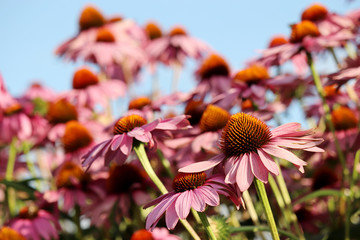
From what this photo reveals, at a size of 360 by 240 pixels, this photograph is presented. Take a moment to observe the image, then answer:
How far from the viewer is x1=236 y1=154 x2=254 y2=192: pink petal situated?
0.81 m

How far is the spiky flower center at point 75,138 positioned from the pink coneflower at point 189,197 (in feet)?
3.88

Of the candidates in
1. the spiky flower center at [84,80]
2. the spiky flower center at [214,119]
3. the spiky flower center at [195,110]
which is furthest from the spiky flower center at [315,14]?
the spiky flower center at [84,80]

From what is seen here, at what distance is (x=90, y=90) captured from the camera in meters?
2.43

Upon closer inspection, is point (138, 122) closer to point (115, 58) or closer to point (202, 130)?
point (202, 130)

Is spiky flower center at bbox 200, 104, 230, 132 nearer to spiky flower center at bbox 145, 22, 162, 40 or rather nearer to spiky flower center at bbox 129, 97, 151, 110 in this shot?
spiky flower center at bbox 129, 97, 151, 110

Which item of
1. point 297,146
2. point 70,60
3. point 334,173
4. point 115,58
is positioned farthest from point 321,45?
point 70,60

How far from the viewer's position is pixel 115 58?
2793mm

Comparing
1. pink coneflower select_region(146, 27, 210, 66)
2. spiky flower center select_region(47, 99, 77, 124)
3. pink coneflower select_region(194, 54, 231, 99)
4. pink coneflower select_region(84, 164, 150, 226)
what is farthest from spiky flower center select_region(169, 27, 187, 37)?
pink coneflower select_region(84, 164, 150, 226)

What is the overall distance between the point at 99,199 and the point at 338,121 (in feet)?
3.32

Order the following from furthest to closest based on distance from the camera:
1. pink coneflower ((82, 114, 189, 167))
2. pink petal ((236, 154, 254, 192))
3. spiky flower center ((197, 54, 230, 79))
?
spiky flower center ((197, 54, 230, 79))
pink coneflower ((82, 114, 189, 167))
pink petal ((236, 154, 254, 192))

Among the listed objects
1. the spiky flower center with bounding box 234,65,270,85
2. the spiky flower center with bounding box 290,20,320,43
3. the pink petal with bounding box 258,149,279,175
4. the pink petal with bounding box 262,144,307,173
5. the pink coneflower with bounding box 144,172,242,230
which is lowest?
the pink coneflower with bounding box 144,172,242,230

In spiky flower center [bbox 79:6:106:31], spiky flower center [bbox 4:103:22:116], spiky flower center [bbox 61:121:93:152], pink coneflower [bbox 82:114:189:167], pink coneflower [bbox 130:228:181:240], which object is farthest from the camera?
spiky flower center [bbox 79:6:106:31]

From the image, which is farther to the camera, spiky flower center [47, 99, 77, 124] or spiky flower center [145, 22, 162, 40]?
spiky flower center [145, 22, 162, 40]

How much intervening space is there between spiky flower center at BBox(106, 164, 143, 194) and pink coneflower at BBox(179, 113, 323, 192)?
2.43ft
